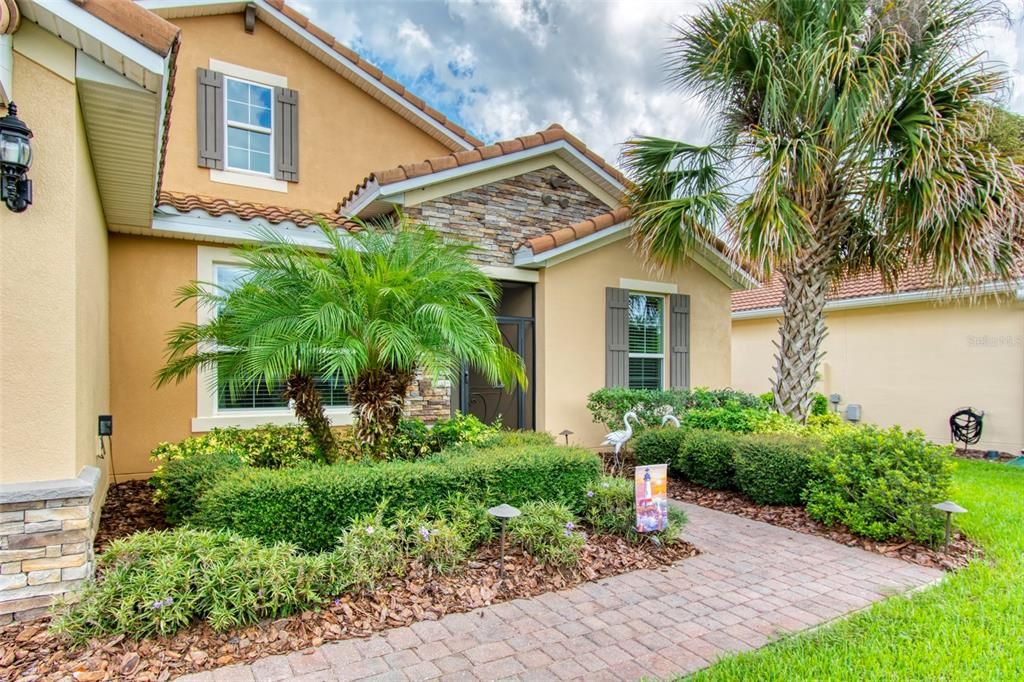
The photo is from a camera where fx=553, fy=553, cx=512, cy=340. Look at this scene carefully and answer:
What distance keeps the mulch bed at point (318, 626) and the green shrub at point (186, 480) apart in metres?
0.47

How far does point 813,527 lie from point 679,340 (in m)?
5.64

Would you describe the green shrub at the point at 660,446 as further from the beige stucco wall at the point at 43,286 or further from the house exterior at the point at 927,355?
the beige stucco wall at the point at 43,286

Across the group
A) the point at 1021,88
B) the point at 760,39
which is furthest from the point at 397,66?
the point at 1021,88

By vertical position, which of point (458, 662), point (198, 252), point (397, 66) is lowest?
point (458, 662)

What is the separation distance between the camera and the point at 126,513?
6270 millimetres

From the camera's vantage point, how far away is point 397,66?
501 inches

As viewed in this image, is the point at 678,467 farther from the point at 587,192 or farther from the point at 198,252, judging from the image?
the point at 198,252

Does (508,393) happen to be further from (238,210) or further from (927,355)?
(927,355)

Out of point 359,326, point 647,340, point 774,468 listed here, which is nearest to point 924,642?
point 774,468

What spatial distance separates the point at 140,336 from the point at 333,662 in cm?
628

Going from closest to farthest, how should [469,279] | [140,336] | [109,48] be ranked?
[109,48]
[469,279]
[140,336]

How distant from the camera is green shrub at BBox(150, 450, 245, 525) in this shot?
5.47 meters

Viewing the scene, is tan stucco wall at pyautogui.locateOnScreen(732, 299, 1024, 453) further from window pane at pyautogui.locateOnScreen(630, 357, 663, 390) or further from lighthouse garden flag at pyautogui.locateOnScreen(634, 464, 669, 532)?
lighthouse garden flag at pyautogui.locateOnScreen(634, 464, 669, 532)

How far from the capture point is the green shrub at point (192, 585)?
3.67 meters
